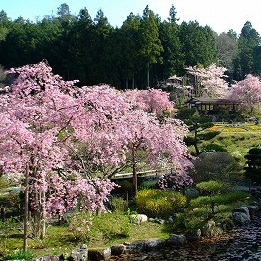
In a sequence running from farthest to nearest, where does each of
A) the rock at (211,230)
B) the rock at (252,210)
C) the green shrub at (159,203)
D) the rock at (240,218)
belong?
the rock at (252,210) < the green shrub at (159,203) < the rock at (240,218) < the rock at (211,230)

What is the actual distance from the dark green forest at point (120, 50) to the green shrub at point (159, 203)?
1813 inches

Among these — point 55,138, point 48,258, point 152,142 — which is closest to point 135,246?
point 48,258

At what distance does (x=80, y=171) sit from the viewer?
17188mm

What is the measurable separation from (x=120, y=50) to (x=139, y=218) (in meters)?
50.0

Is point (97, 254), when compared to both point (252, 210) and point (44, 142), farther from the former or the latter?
point (252, 210)

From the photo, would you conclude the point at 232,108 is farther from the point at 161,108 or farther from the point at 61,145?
the point at 61,145

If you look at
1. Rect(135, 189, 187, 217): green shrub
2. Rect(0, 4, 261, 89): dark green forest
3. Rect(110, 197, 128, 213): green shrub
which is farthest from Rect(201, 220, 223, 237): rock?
Rect(0, 4, 261, 89): dark green forest

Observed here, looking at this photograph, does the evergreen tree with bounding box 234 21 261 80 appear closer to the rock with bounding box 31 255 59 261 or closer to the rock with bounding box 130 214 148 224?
the rock with bounding box 130 214 148 224

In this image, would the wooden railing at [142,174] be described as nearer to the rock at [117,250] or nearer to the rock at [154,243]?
the rock at [154,243]

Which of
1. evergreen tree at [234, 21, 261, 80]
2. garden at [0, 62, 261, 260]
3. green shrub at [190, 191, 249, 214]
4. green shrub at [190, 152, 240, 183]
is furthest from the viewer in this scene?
evergreen tree at [234, 21, 261, 80]

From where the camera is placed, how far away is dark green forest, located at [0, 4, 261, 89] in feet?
214

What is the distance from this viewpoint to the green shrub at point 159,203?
63.3ft

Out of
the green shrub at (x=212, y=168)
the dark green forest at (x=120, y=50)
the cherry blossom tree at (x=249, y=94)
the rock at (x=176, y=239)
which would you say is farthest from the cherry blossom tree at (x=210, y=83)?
the rock at (x=176, y=239)

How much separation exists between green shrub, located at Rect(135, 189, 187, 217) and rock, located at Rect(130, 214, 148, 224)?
0.81m
